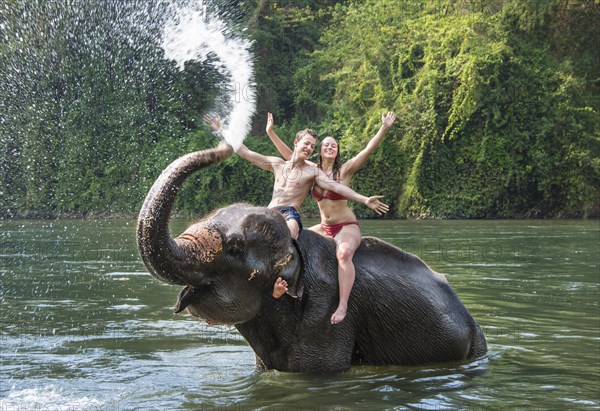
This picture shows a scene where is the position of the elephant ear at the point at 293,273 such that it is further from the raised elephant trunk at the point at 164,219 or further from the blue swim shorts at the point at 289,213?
the raised elephant trunk at the point at 164,219

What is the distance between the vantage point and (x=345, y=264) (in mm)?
6219

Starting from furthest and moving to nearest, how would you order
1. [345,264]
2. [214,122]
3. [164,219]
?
[214,122] → [345,264] → [164,219]

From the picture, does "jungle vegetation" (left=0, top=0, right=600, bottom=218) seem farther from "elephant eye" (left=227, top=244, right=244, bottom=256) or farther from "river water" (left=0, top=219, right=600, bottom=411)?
"elephant eye" (left=227, top=244, right=244, bottom=256)

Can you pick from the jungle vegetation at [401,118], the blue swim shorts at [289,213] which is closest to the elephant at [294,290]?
the blue swim shorts at [289,213]

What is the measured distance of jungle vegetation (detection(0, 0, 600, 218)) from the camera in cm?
2786

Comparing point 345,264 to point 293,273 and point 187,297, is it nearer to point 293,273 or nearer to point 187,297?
point 293,273

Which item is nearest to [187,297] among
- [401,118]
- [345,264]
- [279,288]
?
[279,288]

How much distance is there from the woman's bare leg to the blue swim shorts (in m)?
0.37

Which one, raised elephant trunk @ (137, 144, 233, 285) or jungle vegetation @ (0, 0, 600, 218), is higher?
jungle vegetation @ (0, 0, 600, 218)

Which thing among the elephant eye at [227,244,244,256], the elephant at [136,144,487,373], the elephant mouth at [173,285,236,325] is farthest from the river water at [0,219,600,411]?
the elephant eye at [227,244,244,256]

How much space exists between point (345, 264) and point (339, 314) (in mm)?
361

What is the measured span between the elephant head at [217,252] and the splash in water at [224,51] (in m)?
0.67

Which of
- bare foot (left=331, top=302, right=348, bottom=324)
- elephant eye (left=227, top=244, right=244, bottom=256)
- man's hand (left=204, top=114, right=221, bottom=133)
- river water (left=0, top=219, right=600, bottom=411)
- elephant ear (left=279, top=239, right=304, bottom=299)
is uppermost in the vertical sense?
man's hand (left=204, top=114, right=221, bottom=133)

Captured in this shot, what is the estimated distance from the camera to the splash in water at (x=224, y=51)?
22.2 ft
